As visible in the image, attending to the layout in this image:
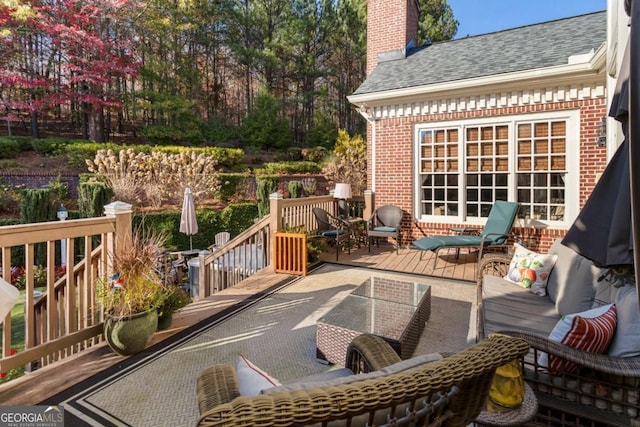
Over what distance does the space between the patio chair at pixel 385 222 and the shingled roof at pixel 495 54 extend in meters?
2.53

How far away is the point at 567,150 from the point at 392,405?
21.2ft

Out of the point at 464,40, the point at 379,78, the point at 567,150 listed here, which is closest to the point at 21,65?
the point at 379,78

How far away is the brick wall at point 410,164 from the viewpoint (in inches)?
222

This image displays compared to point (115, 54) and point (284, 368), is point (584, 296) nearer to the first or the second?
point (284, 368)

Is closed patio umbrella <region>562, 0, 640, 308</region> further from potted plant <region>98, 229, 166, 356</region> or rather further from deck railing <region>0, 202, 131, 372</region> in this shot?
deck railing <region>0, 202, 131, 372</region>

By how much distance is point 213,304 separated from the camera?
418 centimetres

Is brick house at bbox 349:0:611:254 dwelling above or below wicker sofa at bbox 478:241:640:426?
above

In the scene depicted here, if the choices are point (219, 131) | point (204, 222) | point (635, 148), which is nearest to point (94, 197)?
point (204, 222)

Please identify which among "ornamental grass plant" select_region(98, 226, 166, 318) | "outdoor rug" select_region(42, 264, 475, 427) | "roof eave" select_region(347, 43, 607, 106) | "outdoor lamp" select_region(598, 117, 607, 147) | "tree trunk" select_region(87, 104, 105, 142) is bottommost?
"outdoor rug" select_region(42, 264, 475, 427)

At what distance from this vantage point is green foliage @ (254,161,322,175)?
51.1ft

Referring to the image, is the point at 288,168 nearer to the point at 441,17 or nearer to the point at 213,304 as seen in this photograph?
the point at 213,304

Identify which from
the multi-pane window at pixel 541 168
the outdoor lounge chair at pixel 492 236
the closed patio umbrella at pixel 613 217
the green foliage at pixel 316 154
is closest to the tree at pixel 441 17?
the green foliage at pixel 316 154

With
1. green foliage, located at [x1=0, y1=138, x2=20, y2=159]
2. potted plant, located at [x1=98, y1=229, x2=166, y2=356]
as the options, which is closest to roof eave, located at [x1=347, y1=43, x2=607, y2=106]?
potted plant, located at [x1=98, y1=229, x2=166, y2=356]

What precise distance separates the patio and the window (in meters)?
1.19
